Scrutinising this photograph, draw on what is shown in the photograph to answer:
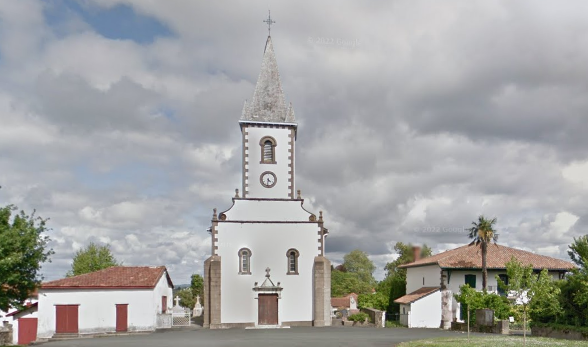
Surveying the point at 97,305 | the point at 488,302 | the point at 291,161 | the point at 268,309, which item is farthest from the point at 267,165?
the point at 488,302

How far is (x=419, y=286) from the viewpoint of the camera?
50.1 metres

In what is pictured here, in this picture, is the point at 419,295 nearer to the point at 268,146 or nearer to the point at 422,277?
the point at 422,277

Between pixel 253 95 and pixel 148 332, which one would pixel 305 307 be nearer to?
pixel 148 332

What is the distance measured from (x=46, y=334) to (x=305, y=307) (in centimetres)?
1731

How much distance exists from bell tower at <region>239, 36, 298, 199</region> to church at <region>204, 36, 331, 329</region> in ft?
0.25

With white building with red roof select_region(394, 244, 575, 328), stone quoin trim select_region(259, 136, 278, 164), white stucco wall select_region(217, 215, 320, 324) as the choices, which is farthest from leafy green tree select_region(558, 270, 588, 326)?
stone quoin trim select_region(259, 136, 278, 164)

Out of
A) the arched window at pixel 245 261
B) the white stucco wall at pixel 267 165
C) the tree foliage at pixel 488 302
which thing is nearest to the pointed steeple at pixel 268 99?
the white stucco wall at pixel 267 165

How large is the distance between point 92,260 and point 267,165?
36.9m

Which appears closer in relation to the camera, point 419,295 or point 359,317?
point 359,317

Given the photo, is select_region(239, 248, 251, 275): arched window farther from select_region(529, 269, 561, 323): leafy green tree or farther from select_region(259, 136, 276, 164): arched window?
select_region(529, 269, 561, 323): leafy green tree

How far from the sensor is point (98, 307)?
3506 centimetres

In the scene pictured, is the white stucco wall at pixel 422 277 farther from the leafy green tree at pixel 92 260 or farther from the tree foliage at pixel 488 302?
the leafy green tree at pixel 92 260

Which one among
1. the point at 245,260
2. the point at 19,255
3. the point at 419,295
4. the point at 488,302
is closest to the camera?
the point at 19,255

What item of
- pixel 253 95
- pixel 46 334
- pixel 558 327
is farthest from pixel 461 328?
pixel 46 334
